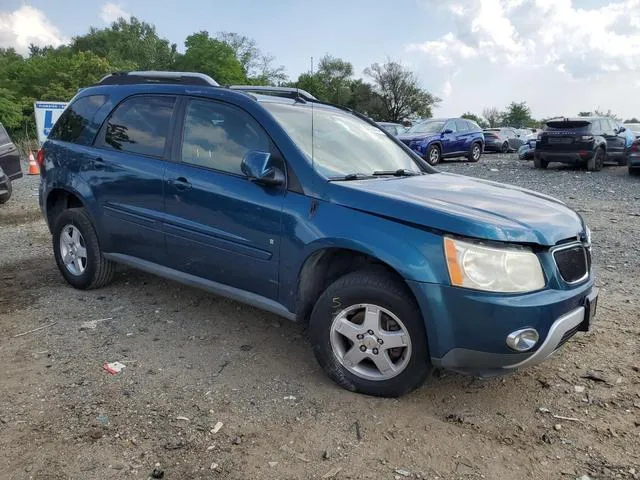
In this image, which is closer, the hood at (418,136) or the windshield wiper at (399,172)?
the windshield wiper at (399,172)

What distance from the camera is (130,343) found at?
401 centimetres

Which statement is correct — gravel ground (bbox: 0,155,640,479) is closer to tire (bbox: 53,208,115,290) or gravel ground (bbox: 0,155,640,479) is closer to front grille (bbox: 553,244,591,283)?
tire (bbox: 53,208,115,290)

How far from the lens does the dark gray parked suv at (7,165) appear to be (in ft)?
33.6

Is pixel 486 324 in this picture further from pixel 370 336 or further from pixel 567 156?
pixel 567 156

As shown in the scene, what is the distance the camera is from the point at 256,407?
3.18 m

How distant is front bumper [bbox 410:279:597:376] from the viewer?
111 inches

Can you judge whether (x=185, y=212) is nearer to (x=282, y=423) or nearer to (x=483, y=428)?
(x=282, y=423)

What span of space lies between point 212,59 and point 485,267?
2521 inches

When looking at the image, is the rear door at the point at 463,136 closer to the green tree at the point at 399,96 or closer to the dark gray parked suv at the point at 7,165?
the dark gray parked suv at the point at 7,165

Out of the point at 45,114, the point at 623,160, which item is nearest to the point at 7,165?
the point at 45,114

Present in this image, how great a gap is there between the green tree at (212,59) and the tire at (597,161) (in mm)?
48895

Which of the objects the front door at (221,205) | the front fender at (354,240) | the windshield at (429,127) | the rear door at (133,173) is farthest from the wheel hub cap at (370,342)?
the windshield at (429,127)

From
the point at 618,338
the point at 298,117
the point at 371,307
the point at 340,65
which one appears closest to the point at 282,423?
the point at 371,307

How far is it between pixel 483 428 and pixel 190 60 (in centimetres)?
6674
